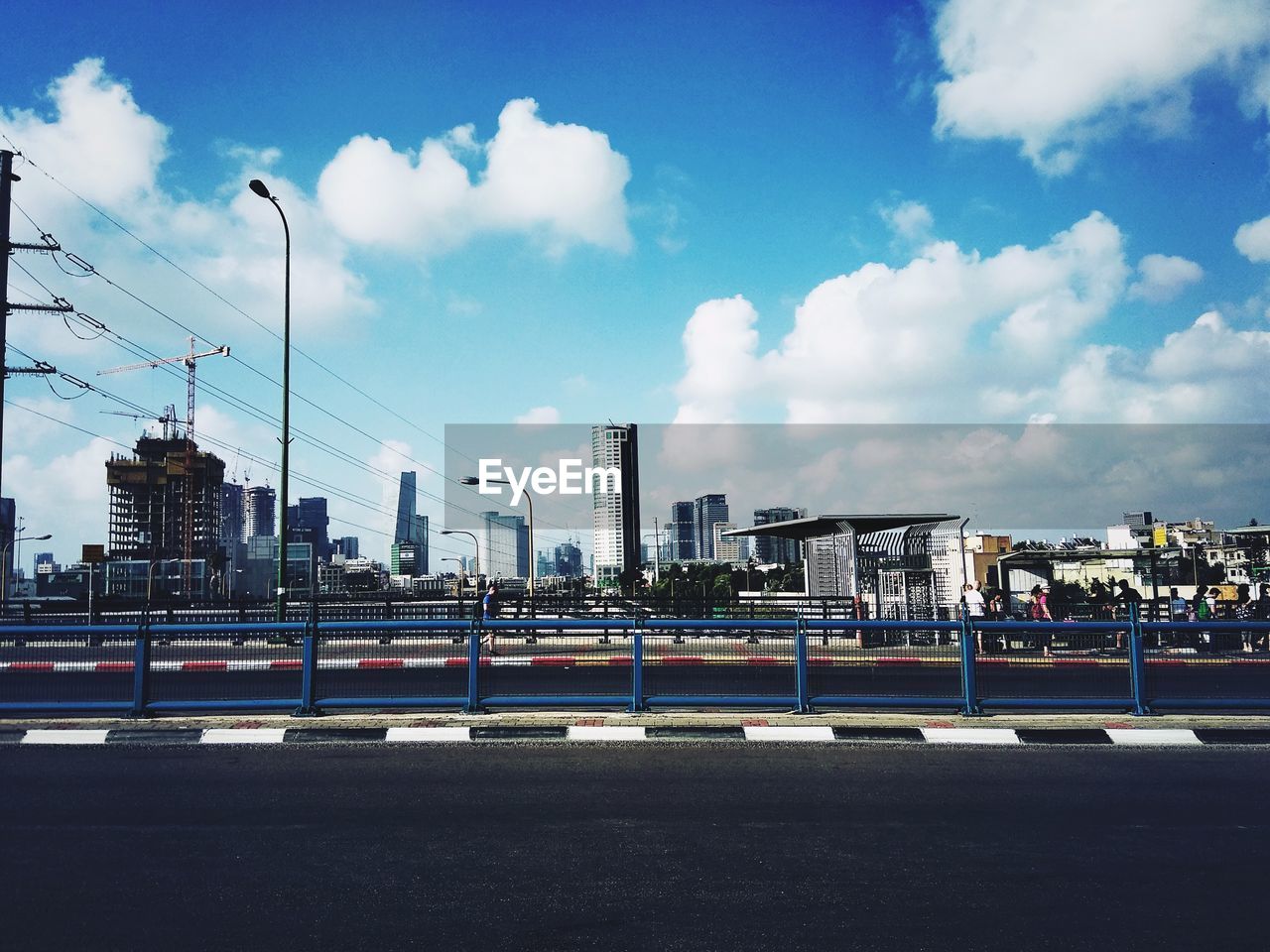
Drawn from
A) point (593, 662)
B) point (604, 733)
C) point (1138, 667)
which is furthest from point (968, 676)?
point (593, 662)

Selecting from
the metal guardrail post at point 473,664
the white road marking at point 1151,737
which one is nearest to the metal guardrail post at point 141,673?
the metal guardrail post at point 473,664

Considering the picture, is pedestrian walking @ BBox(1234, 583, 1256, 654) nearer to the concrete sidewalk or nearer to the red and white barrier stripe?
the red and white barrier stripe

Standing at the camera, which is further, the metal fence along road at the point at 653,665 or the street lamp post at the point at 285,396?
the street lamp post at the point at 285,396

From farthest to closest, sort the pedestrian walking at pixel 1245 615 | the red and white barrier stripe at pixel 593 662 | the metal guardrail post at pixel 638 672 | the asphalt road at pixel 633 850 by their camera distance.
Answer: the pedestrian walking at pixel 1245 615, the red and white barrier stripe at pixel 593 662, the metal guardrail post at pixel 638 672, the asphalt road at pixel 633 850

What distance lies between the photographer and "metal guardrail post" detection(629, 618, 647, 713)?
1055cm

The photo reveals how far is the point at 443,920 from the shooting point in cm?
466

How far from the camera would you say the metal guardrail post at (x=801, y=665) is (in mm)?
10406

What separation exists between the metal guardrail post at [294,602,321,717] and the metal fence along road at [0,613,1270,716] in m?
0.02

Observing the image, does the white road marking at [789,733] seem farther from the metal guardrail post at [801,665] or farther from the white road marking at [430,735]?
the white road marking at [430,735]

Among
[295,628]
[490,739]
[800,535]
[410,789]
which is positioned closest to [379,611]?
[800,535]

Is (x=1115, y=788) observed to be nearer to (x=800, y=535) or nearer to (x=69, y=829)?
(x=69, y=829)

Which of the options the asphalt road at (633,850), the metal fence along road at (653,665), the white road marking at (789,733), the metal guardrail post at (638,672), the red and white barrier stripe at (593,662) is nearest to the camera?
the asphalt road at (633,850)

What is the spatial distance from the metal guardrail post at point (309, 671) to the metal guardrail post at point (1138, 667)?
969 centimetres

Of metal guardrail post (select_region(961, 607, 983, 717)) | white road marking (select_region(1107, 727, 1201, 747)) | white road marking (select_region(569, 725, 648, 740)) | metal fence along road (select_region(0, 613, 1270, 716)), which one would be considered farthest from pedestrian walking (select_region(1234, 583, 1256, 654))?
white road marking (select_region(569, 725, 648, 740))
